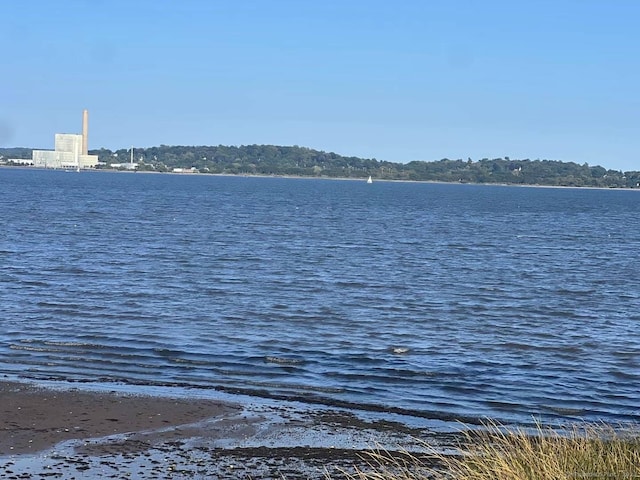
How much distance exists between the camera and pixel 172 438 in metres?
14.8

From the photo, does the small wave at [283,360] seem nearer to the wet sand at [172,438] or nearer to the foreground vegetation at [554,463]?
the wet sand at [172,438]

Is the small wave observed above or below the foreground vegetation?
below

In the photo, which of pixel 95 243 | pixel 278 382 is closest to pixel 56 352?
pixel 278 382

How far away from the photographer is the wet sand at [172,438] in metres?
13.0

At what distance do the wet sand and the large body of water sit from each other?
167cm

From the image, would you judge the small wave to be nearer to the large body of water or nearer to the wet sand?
the large body of water

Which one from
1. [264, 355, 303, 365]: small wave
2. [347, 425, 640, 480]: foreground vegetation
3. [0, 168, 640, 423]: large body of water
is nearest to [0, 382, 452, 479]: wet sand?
[0, 168, 640, 423]: large body of water

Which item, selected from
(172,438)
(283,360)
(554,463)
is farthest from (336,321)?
(554,463)

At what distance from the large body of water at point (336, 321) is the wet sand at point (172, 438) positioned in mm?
1670

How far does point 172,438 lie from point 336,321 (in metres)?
12.8

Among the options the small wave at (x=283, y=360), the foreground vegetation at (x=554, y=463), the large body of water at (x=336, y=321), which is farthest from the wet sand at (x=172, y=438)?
the small wave at (x=283, y=360)

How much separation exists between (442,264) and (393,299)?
45.4 feet

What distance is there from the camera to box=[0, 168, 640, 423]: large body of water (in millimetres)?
19328

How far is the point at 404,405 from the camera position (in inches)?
706
